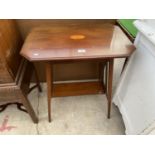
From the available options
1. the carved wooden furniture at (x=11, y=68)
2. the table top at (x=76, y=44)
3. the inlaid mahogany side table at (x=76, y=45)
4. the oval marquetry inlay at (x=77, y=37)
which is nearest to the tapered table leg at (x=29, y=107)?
the carved wooden furniture at (x=11, y=68)

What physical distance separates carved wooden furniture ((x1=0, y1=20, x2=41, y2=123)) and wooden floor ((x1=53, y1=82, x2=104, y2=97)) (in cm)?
29

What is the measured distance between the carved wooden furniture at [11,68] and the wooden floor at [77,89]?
11.6 inches

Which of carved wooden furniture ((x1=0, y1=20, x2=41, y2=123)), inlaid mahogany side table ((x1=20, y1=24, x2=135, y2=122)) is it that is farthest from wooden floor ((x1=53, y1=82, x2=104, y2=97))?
carved wooden furniture ((x1=0, y1=20, x2=41, y2=123))

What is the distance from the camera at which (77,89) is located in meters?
1.72

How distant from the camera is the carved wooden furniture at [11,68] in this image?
1.29 metres

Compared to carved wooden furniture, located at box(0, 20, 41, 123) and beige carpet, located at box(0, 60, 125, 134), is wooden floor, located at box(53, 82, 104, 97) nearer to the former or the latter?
beige carpet, located at box(0, 60, 125, 134)

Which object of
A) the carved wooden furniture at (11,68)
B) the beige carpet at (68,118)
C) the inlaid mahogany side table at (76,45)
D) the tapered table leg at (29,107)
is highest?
the inlaid mahogany side table at (76,45)

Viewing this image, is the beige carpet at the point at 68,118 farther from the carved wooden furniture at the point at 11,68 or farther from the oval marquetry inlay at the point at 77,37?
the oval marquetry inlay at the point at 77,37

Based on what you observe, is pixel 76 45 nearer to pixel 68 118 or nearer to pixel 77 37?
pixel 77 37

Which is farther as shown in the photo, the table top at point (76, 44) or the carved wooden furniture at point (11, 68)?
the carved wooden furniture at point (11, 68)

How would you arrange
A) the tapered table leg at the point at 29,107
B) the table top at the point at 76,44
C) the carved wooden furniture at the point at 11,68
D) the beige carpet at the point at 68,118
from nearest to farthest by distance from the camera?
the table top at the point at 76,44, the carved wooden furniture at the point at 11,68, the tapered table leg at the point at 29,107, the beige carpet at the point at 68,118

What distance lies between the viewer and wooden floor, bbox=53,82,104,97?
167 cm

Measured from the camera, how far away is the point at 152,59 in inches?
47.9
